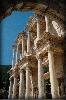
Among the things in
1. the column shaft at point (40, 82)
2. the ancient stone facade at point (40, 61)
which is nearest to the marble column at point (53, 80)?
the ancient stone facade at point (40, 61)

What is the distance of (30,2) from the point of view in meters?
8.61

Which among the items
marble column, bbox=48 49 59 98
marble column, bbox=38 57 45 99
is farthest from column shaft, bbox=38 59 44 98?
marble column, bbox=48 49 59 98

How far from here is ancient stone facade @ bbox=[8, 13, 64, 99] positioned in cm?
2462

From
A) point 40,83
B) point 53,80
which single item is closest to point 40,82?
point 40,83

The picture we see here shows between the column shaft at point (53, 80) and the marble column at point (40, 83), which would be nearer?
the column shaft at point (53, 80)

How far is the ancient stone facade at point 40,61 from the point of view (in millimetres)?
24625

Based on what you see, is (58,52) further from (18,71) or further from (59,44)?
(18,71)

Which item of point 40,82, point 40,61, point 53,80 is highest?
point 40,61

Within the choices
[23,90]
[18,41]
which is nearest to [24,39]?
[18,41]

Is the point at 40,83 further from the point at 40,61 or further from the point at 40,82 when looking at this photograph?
the point at 40,61

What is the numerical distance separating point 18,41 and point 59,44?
51.4ft

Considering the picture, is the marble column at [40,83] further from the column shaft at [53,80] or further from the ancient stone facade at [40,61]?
the column shaft at [53,80]

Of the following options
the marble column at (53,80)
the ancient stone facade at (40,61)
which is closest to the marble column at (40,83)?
the ancient stone facade at (40,61)

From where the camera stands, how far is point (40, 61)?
2645 cm
